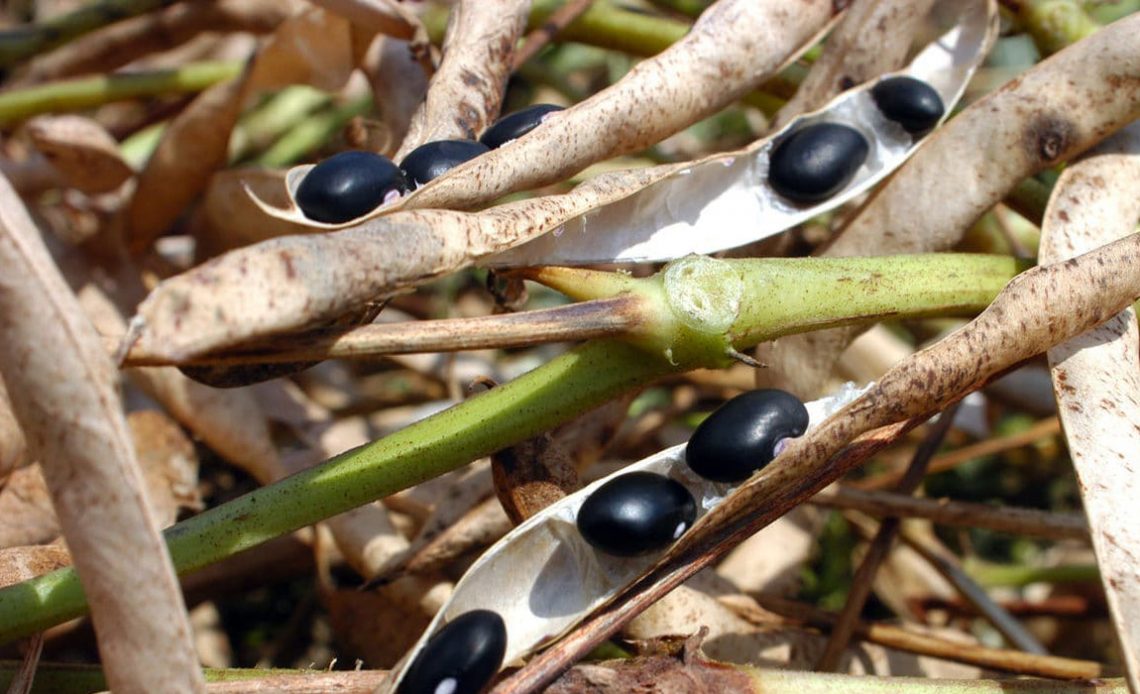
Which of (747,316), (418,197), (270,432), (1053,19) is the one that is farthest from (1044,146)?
(270,432)

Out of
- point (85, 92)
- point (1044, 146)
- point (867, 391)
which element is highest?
point (1044, 146)

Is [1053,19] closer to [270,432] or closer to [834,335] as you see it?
[834,335]

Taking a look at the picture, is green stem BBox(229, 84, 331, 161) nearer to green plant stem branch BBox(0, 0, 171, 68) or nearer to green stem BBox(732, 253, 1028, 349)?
green plant stem branch BBox(0, 0, 171, 68)

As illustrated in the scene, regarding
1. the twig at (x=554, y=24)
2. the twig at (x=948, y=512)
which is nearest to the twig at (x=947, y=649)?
the twig at (x=948, y=512)

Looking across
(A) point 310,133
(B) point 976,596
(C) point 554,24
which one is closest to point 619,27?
(C) point 554,24

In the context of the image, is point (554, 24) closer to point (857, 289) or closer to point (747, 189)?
point (747, 189)
